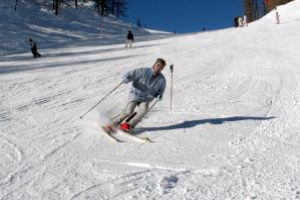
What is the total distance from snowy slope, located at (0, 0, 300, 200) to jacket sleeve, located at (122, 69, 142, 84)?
103 cm

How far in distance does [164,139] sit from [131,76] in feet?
4.62

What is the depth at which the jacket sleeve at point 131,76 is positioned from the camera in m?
8.37

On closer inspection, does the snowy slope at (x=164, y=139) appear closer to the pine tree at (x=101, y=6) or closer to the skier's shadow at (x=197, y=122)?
the skier's shadow at (x=197, y=122)

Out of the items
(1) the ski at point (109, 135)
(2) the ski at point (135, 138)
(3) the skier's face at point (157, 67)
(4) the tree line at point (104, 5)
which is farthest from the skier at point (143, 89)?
(4) the tree line at point (104, 5)

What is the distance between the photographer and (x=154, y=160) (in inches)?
263

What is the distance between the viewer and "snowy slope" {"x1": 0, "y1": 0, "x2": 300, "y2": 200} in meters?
5.68

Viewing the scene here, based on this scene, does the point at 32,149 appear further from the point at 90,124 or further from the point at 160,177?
the point at 160,177

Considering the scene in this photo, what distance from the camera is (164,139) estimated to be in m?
7.95

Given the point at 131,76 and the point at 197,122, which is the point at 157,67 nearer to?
the point at 131,76

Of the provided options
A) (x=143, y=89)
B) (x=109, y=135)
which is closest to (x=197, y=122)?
(x=143, y=89)

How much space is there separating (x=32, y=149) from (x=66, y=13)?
151 ft

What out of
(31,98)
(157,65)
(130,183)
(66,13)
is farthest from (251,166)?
(66,13)

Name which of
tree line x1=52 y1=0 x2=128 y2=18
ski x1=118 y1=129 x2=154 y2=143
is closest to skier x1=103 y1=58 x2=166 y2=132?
ski x1=118 y1=129 x2=154 y2=143

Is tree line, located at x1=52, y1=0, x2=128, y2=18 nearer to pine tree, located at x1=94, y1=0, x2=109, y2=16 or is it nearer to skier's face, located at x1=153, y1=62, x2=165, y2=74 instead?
pine tree, located at x1=94, y1=0, x2=109, y2=16
